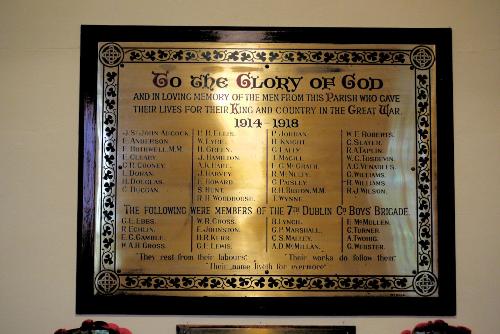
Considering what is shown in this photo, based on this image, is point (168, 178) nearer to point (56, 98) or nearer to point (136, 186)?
point (136, 186)

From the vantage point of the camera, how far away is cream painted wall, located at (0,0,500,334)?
2.47 metres

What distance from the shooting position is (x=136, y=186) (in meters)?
2.50

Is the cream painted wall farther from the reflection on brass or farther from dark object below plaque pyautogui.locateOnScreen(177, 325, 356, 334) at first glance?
the reflection on brass

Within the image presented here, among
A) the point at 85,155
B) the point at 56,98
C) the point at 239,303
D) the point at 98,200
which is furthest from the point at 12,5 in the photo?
the point at 239,303

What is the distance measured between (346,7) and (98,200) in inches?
64.0

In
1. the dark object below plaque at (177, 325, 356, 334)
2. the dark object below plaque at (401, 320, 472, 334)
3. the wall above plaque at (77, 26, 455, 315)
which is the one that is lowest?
the dark object below plaque at (177, 325, 356, 334)

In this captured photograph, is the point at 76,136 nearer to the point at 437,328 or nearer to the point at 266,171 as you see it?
the point at 266,171

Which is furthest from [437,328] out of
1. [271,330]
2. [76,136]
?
[76,136]

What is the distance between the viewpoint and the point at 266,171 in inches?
98.9

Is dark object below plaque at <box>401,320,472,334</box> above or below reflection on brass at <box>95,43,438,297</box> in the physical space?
below

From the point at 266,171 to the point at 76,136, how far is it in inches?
39.1

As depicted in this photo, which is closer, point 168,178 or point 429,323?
point 429,323

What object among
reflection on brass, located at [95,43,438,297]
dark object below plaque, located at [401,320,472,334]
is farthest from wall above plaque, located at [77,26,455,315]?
dark object below plaque, located at [401,320,472,334]

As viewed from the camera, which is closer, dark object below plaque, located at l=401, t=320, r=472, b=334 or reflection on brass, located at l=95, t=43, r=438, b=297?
dark object below plaque, located at l=401, t=320, r=472, b=334
